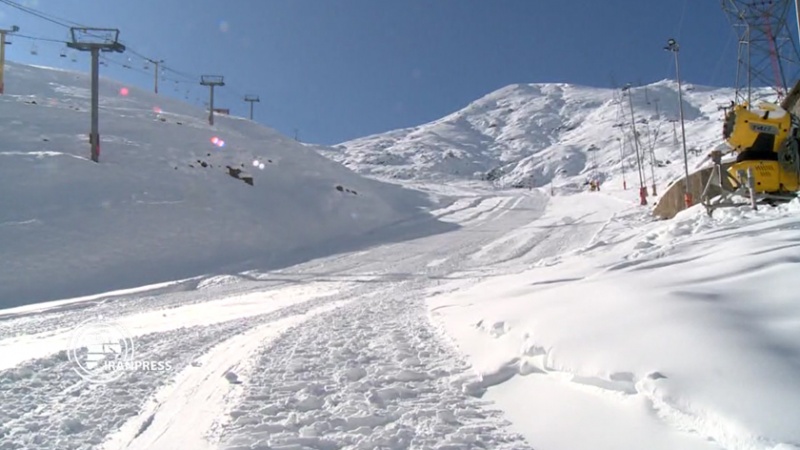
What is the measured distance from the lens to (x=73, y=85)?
46.5 meters

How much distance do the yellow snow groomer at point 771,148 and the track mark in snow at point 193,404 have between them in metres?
11.2

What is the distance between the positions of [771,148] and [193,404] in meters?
12.9

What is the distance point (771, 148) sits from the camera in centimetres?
1155

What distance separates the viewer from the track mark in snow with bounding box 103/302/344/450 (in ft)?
12.2

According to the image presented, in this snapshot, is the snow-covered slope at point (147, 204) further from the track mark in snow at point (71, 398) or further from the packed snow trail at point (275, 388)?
the track mark in snow at point (71, 398)

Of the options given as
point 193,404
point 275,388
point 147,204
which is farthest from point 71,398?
point 147,204

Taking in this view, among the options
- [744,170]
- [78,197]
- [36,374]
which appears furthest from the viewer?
[78,197]

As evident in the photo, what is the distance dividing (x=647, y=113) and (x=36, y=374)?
195m

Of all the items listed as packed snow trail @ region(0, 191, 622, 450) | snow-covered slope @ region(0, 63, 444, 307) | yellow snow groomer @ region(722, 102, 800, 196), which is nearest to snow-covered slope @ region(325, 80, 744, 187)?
snow-covered slope @ region(0, 63, 444, 307)

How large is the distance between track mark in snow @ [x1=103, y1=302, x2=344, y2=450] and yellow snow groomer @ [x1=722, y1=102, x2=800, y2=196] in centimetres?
1124

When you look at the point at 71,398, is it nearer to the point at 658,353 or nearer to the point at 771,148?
the point at 658,353

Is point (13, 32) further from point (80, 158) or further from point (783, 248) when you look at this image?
point (783, 248)

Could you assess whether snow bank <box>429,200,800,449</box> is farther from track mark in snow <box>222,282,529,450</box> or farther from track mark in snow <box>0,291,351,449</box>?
track mark in snow <box>0,291,351,449</box>

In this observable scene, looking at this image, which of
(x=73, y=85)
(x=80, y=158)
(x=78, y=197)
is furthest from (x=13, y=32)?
(x=78, y=197)
